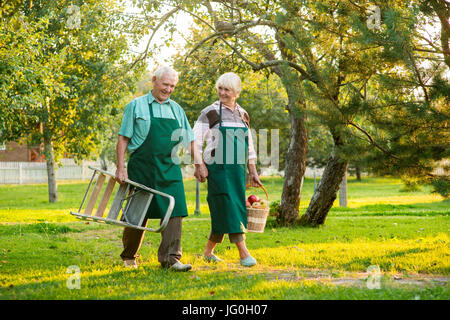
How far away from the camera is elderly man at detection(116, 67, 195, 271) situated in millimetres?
5285

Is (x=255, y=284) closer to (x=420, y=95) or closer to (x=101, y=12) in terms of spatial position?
(x=420, y=95)

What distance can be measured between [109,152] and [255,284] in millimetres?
32832

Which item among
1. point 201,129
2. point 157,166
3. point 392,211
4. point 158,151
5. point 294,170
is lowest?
point 392,211

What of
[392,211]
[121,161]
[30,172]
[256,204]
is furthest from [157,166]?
[30,172]

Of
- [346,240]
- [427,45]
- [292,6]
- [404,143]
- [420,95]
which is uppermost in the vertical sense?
[292,6]

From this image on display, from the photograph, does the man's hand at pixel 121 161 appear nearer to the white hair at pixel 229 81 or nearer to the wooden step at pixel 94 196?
the wooden step at pixel 94 196

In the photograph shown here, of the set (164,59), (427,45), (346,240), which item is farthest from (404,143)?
(164,59)

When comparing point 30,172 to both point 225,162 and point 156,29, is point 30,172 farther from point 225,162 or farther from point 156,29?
point 225,162

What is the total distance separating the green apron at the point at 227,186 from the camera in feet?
18.4

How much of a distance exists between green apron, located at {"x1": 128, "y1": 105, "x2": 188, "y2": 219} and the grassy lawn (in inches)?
25.4

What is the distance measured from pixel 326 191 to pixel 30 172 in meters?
26.9

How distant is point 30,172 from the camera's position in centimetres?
3294

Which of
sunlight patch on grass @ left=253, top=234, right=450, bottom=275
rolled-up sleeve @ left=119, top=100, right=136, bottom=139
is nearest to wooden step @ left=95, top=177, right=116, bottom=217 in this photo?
rolled-up sleeve @ left=119, top=100, right=136, bottom=139

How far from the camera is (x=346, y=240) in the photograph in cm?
831
